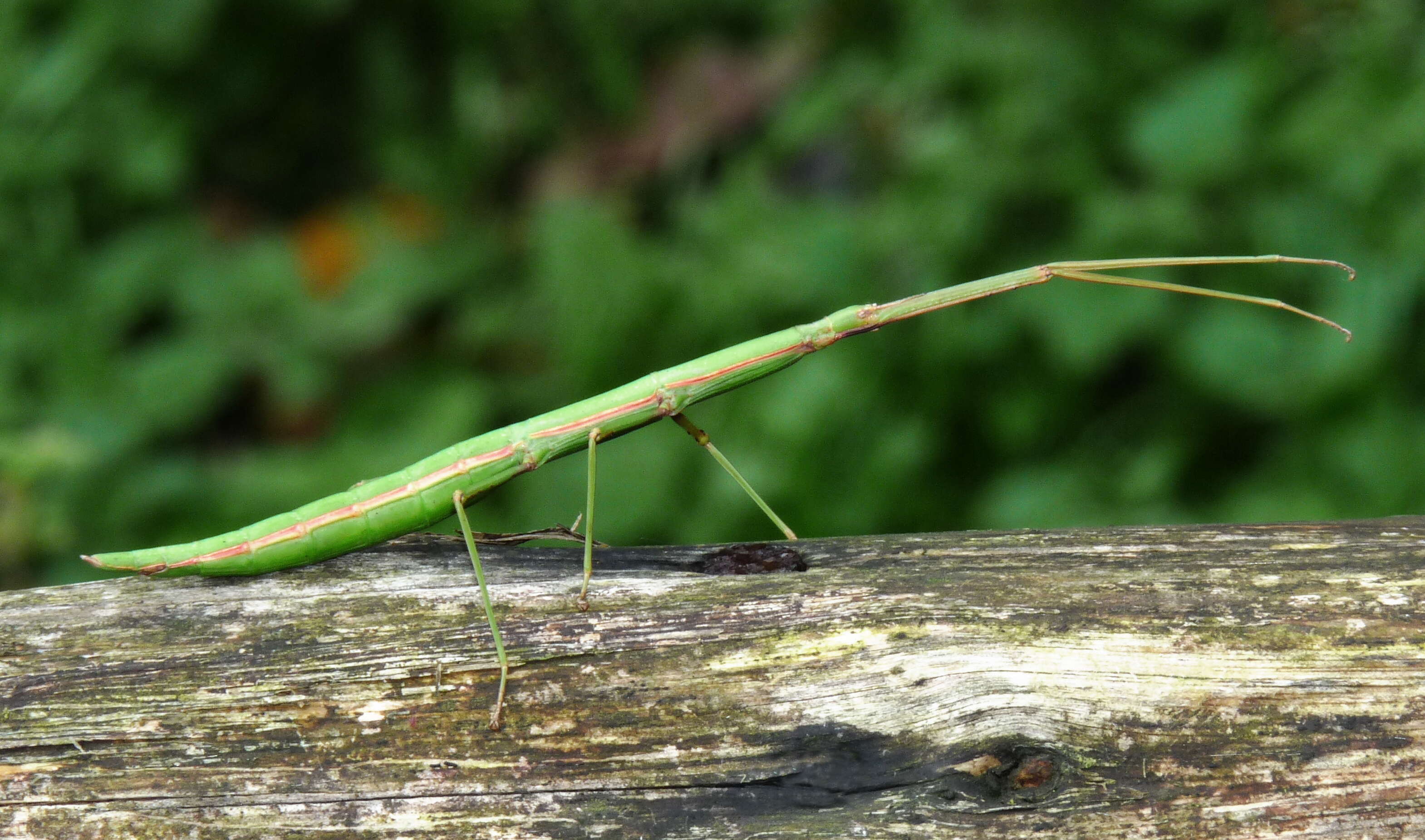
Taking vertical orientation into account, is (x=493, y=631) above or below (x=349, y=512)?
below

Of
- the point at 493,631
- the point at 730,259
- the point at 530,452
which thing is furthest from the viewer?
the point at 730,259

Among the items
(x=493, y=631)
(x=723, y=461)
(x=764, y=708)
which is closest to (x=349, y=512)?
(x=493, y=631)

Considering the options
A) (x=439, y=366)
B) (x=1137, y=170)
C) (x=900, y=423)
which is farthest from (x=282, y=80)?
(x=1137, y=170)

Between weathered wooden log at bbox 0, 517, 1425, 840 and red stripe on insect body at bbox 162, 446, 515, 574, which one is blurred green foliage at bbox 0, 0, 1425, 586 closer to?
red stripe on insect body at bbox 162, 446, 515, 574

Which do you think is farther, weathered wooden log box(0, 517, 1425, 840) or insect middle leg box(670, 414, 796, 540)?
insect middle leg box(670, 414, 796, 540)

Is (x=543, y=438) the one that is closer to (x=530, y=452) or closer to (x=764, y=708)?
(x=530, y=452)

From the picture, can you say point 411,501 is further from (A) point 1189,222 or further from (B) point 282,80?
(B) point 282,80

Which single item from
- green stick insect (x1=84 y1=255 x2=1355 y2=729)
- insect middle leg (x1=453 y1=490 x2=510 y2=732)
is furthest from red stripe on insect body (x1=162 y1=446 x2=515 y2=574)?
insect middle leg (x1=453 y1=490 x2=510 y2=732)
